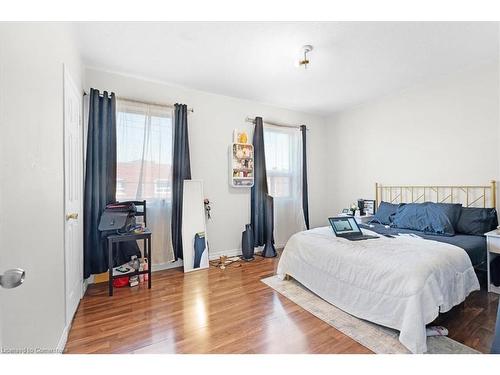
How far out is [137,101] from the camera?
3.01m

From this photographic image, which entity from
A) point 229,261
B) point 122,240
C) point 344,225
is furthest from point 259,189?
point 122,240

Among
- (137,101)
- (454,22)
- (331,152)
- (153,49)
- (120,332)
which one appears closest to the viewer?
(120,332)

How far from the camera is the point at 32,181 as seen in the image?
1.21 meters

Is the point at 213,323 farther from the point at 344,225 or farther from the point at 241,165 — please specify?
the point at 241,165

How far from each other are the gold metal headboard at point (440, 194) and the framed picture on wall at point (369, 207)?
0.08 meters

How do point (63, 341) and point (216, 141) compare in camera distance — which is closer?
point (63, 341)

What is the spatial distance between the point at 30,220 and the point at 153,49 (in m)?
2.00

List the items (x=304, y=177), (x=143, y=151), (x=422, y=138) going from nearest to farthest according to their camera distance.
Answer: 1. (x=143, y=151)
2. (x=422, y=138)
3. (x=304, y=177)

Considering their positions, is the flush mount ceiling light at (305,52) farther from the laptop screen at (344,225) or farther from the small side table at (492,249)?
the small side table at (492,249)

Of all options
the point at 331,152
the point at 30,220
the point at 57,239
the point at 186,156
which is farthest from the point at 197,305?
the point at 331,152

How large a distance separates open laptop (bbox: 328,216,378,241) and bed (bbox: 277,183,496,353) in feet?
0.30

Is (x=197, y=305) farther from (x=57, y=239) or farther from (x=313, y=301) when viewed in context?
(x=57, y=239)

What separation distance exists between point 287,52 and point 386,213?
2533mm

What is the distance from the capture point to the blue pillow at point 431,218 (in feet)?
8.85
